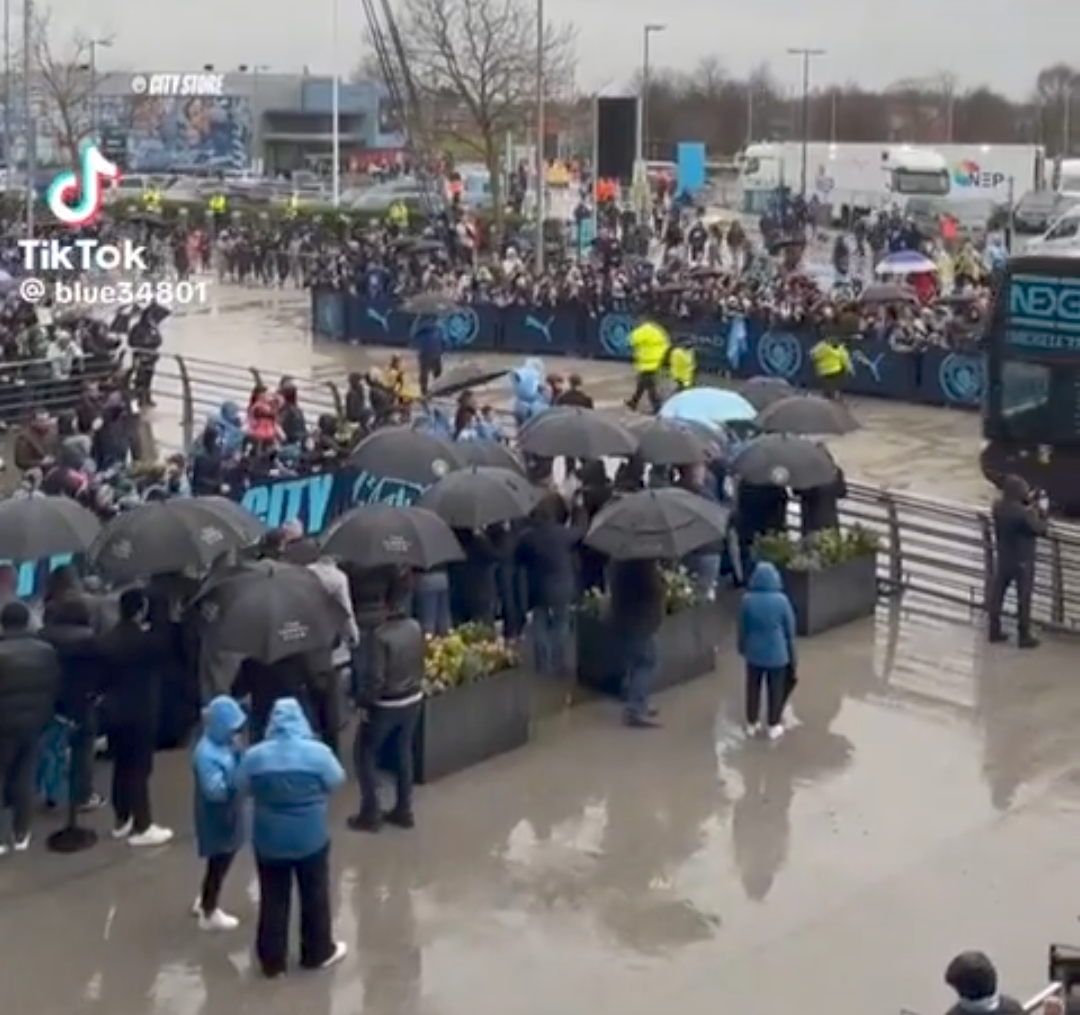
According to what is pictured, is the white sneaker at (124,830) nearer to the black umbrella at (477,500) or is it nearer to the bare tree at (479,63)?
the black umbrella at (477,500)

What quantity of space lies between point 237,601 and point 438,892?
1.96m

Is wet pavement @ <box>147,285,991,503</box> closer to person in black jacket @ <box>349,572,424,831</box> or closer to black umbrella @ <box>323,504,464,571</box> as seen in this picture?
black umbrella @ <box>323,504,464,571</box>

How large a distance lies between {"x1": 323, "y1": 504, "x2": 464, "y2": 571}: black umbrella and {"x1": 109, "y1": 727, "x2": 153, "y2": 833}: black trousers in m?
2.21

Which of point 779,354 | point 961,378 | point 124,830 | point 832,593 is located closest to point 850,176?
point 779,354

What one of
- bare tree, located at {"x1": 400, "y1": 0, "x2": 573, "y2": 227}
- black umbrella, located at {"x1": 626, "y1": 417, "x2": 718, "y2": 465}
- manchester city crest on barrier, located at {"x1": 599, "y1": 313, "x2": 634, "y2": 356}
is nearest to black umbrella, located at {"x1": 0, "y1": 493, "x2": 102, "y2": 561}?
A: black umbrella, located at {"x1": 626, "y1": 417, "x2": 718, "y2": 465}

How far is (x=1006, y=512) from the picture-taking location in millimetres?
16625

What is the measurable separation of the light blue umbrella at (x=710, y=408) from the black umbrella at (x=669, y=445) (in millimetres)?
1418

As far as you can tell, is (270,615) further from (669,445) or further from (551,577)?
(669,445)

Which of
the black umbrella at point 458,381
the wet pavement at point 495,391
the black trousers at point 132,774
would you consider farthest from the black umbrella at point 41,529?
the wet pavement at point 495,391

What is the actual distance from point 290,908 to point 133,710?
1768mm

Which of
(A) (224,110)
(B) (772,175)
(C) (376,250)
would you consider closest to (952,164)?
(B) (772,175)

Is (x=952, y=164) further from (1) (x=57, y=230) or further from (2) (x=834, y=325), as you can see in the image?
(2) (x=834, y=325)

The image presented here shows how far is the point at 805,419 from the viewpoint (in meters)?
18.8

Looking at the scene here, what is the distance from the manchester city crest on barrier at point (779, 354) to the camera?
1258 inches
